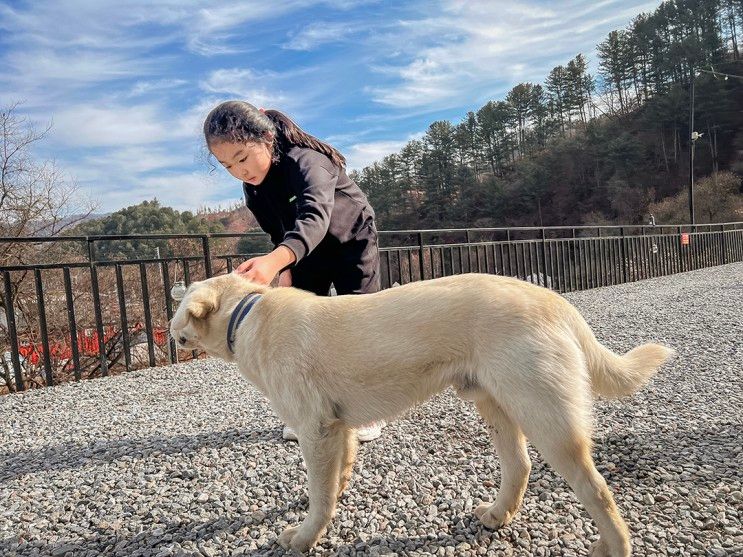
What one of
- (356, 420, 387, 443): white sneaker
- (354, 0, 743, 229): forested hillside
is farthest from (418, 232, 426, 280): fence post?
(354, 0, 743, 229): forested hillside

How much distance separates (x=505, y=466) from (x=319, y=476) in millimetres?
Answer: 774

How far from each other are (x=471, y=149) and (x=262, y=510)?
184ft

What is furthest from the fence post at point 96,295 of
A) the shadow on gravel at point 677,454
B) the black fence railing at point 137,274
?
the shadow on gravel at point 677,454

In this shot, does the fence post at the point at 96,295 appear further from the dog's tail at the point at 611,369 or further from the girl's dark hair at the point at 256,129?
the dog's tail at the point at 611,369

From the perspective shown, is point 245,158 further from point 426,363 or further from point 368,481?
point 368,481

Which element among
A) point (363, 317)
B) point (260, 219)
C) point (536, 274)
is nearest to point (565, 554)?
point (363, 317)

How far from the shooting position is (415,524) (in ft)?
6.83

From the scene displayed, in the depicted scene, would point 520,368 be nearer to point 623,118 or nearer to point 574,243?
point 574,243

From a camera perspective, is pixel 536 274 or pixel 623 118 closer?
pixel 536 274

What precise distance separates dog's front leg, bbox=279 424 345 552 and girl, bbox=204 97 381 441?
0.70m

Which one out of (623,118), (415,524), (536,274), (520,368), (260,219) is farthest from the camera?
(623,118)

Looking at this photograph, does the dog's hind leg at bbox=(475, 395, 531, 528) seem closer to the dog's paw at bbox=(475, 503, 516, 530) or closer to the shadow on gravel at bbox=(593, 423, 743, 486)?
the dog's paw at bbox=(475, 503, 516, 530)

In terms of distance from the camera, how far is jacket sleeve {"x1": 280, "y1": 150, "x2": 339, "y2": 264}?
7.34ft

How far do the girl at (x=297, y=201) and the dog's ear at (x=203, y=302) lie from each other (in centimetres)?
16
